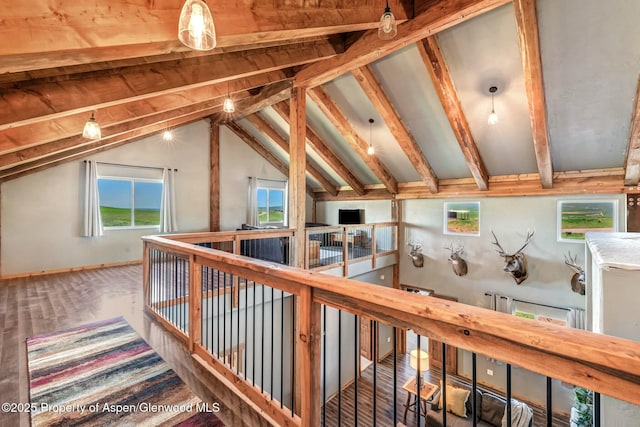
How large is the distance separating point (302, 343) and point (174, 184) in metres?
7.06

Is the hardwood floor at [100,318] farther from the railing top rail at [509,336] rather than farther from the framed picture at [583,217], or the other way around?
the framed picture at [583,217]

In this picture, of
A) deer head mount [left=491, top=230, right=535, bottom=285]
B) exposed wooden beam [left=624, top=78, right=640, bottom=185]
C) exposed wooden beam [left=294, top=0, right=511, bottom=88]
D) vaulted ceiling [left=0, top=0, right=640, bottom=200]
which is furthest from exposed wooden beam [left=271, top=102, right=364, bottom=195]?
exposed wooden beam [left=624, top=78, right=640, bottom=185]

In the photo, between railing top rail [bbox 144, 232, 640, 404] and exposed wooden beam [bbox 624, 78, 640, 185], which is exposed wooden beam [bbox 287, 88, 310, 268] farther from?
exposed wooden beam [bbox 624, 78, 640, 185]

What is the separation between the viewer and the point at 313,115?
6.97 m

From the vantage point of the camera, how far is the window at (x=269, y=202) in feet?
29.5

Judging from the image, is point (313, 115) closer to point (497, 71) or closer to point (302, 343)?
point (497, 71)

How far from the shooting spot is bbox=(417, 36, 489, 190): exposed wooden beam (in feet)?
13.7

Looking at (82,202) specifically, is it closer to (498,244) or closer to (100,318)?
(100,318)

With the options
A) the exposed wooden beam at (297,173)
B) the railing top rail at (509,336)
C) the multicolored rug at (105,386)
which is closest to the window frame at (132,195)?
the exposed wooden beam at (297,173)

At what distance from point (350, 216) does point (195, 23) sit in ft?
27.9

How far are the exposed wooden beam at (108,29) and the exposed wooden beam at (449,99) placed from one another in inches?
103

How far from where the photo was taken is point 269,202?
9.79 meters

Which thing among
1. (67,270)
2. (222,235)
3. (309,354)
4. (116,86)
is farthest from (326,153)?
(309,354)

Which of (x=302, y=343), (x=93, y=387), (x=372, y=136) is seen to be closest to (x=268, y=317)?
(x=93, y=387)
